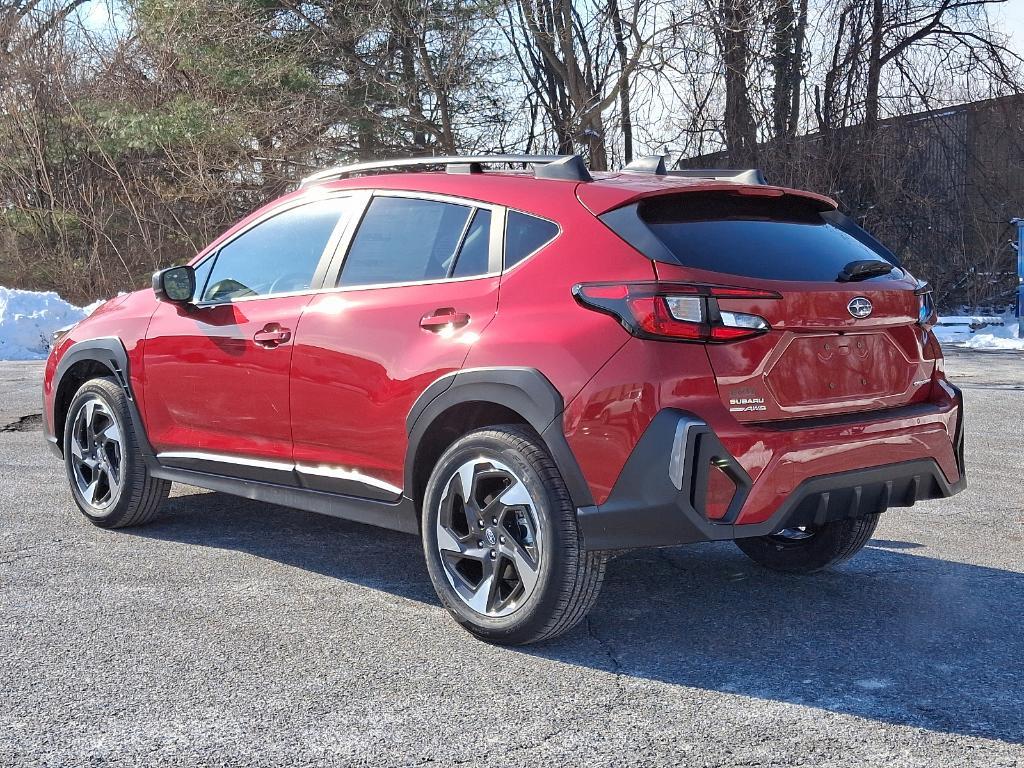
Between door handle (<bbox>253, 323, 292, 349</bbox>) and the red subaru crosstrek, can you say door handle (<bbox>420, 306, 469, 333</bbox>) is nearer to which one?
the red subaru crosstrek

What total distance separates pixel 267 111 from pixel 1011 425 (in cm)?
1529

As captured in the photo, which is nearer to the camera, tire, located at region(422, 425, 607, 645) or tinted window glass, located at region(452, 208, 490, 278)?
tire, located at region(422, 425, 607, 645)


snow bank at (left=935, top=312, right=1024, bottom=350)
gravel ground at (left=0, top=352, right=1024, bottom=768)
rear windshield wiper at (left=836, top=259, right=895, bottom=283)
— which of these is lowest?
snow bank at (left=935, top=312, right=1024, bottom=350)

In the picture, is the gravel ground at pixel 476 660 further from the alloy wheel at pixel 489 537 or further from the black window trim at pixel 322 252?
the black window trim at pixel 322 252

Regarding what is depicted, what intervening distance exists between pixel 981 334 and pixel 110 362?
14.9 metres

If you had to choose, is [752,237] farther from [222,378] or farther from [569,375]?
[222,378]

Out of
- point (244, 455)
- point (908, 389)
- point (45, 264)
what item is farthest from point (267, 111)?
point (908, 389)

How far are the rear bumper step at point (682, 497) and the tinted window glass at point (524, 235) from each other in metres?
0.86

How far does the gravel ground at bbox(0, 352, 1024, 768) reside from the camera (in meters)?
3.08

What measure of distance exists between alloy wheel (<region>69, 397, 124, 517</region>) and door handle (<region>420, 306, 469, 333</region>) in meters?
2.28

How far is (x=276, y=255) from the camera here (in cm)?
509

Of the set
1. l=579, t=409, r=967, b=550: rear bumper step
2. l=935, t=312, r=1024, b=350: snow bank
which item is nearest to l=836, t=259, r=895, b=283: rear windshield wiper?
l=579, t=409, r=967, b=550: rear bumper step

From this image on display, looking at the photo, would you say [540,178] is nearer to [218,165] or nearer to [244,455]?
[244,455]

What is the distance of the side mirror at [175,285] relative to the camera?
529 centimetres
